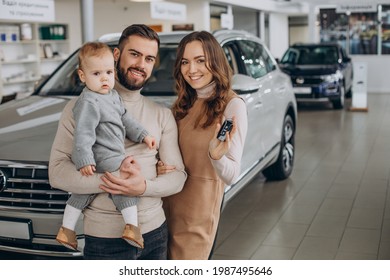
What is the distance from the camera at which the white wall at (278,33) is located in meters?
16.5

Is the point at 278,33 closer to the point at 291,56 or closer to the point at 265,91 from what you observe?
the point at 291,56

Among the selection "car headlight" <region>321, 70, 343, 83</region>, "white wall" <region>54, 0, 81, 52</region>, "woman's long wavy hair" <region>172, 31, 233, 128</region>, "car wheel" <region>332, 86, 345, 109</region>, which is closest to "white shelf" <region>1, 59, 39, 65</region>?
"white wall" <region>54, 0, 81, 52</region>

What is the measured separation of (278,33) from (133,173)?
16.3 m

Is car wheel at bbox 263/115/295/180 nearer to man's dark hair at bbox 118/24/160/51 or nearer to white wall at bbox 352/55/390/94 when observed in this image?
man's dark hair at bbox 118/24/160/51

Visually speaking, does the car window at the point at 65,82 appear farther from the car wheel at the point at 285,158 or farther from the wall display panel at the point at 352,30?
the wall display panel at the point at 352,30

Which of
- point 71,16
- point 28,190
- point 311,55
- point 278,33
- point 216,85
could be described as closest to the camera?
point 216,85

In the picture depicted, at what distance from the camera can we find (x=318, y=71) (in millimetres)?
10477

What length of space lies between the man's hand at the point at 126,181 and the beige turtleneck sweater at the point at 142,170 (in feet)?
0.11

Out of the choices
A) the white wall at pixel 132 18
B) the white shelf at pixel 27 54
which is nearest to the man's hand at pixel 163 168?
the white wall at pixel 132 18

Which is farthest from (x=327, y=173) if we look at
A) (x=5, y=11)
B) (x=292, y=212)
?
(x=5, y=11)

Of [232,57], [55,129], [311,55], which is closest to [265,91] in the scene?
[232,57]
